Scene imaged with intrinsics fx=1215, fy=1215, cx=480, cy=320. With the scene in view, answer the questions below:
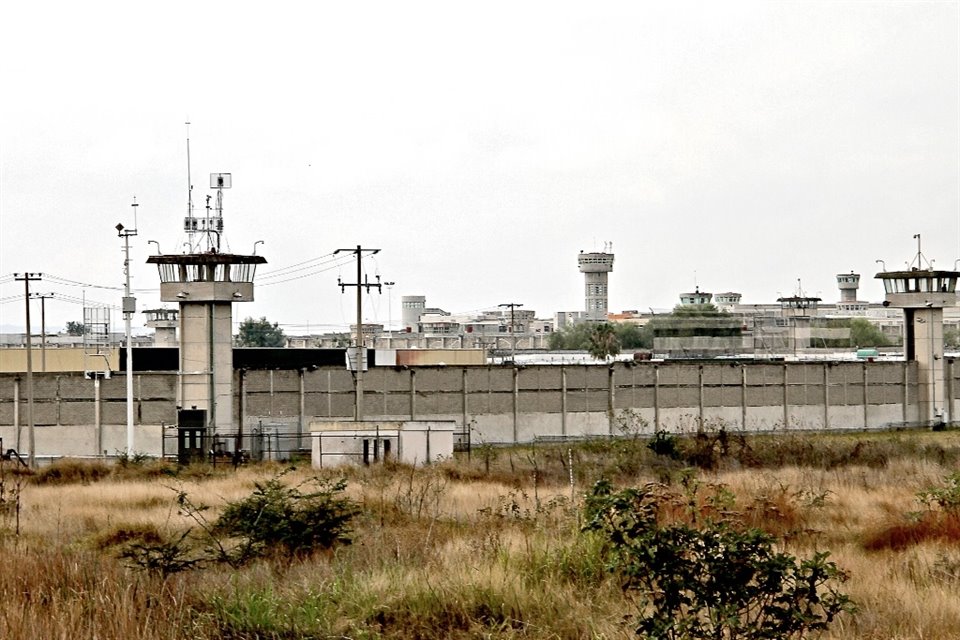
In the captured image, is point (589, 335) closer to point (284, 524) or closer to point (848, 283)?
point (848, 283)

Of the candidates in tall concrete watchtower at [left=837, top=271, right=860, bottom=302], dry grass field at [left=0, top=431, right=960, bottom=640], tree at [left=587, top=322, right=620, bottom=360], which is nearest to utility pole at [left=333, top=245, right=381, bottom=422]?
dry grass field at [left=0, top=431, right=960, bottom=640]

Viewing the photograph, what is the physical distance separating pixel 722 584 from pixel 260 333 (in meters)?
152

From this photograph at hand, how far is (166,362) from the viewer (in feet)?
208

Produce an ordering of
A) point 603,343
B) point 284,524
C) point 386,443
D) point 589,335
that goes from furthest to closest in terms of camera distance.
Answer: point 589,335 < point 603,343 < point 386,443 < point 284,524

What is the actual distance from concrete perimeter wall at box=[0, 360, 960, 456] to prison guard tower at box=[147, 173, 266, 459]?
261 cm

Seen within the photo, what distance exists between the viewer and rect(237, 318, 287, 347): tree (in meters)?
156

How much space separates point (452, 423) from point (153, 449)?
1249 centimetres

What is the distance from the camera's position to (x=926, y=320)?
187 ft

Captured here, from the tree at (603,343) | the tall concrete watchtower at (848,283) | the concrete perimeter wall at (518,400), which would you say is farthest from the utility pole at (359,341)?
the tall concrete watchtower at (848,283)

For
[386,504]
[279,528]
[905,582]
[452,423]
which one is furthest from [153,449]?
[905,582]

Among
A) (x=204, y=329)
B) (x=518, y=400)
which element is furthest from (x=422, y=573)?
(x=518, y=400)

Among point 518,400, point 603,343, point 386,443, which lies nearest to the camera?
point 386,443

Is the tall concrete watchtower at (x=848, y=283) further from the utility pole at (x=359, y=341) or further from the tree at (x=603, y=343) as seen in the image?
the utility pole at (x=359, y=341)

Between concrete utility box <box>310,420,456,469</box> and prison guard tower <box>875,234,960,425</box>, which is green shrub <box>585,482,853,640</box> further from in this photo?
prison guard tower <box>875,234,960,425</box>
